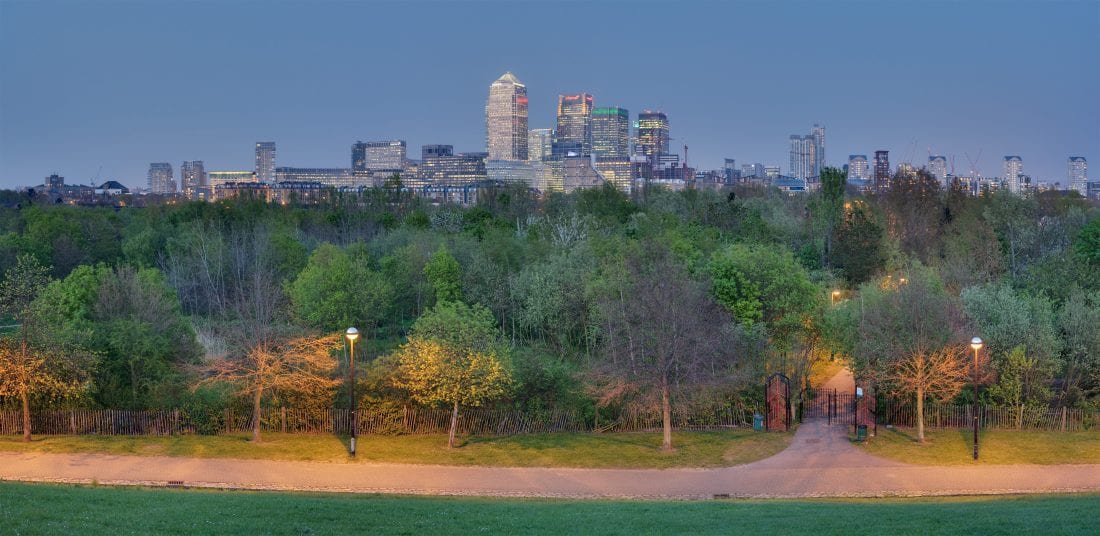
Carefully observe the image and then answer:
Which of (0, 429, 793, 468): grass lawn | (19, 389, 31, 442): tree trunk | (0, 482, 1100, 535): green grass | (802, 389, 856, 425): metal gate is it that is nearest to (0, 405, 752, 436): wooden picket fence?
(0, 429, 793, 468): grass lawn

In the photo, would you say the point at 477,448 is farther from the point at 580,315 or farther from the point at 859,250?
the point at 859,250

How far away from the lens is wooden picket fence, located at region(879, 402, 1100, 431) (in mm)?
34969

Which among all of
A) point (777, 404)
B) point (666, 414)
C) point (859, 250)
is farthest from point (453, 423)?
point (859, 250)

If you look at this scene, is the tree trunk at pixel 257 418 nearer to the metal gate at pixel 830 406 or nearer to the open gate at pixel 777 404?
the open gate at pixel 777 404

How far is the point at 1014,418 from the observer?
35.3 metres

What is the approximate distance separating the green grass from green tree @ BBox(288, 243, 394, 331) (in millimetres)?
29109

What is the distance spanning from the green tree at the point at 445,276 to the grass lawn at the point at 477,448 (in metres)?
24.9

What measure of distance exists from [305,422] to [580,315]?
1977 cm

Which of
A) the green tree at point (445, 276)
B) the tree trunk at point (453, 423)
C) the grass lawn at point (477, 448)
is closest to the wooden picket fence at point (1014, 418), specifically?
the grass lawn at point (477, 448)

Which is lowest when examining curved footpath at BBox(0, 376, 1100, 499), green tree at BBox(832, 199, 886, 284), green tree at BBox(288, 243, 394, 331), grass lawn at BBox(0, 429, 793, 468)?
curved footpath at BBox(0, 376, 1100, 499)

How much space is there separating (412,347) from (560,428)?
600cm

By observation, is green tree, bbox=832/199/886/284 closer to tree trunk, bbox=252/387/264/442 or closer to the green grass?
the green grass

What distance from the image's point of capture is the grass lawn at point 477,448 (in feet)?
101

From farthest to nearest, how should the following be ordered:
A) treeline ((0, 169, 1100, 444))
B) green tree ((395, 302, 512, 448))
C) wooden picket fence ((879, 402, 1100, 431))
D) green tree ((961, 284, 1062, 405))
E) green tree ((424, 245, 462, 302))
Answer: green tree ((424, 245, 462, 302)) → green tree ((961, 284, 1062, 405)) → wooden picket fence ((879, 402, 1100, 431)) → treeline ((0, 169, 1100, 444)) → green tree ((395, 302, 512, 448))
